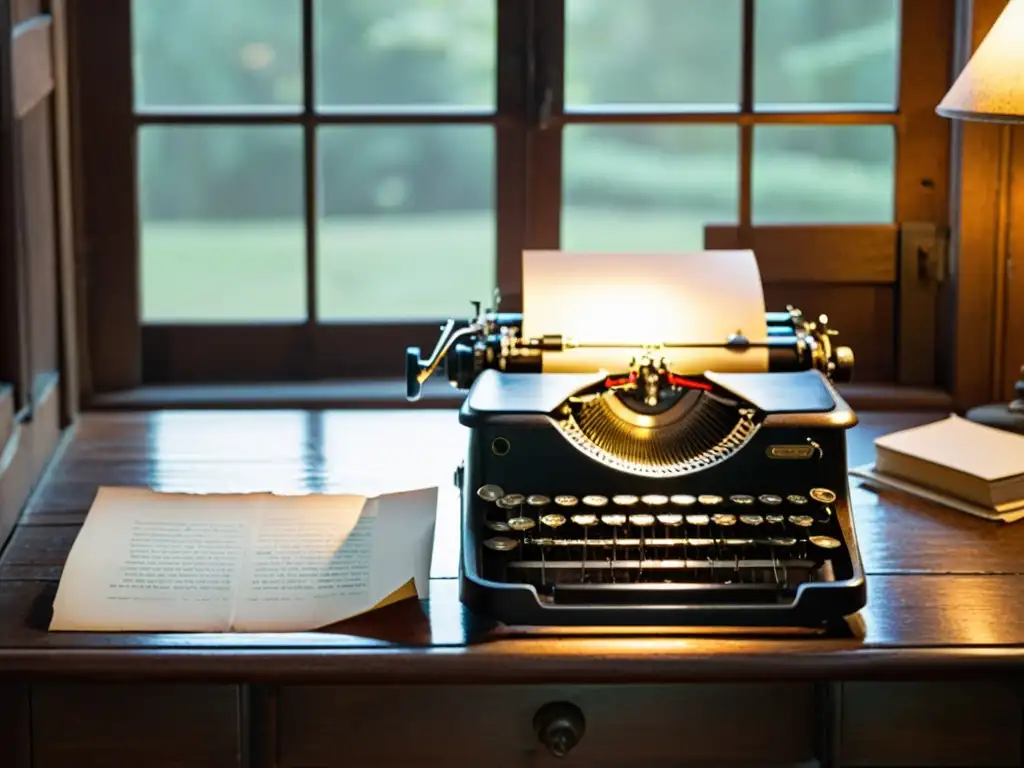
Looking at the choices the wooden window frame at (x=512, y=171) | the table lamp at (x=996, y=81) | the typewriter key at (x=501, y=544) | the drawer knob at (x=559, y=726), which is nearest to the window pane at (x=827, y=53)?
the wooden window frame at (x=512, y=171)

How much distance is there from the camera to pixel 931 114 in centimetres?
233

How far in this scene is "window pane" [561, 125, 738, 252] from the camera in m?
2.35

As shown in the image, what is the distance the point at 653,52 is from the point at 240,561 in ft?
3.74

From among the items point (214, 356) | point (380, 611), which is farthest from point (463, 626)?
point (214, 356)

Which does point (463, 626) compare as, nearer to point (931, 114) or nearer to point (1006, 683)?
point (1006, 683)

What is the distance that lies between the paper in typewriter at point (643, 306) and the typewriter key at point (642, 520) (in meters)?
0.22

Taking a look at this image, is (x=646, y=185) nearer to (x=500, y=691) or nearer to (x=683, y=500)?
(x=683, y=500)

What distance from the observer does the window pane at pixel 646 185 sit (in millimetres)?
2348

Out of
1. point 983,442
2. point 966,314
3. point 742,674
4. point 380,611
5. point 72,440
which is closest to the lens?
point 742,674

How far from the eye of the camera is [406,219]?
7.83 ft

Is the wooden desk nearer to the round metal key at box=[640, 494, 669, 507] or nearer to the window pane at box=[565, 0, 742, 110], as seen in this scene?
the round metal key at box=[640, 494, 669, 507]

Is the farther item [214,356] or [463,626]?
[214,356]

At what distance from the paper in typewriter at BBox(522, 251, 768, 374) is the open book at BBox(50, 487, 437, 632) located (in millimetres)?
241

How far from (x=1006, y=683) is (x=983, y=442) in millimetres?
488
